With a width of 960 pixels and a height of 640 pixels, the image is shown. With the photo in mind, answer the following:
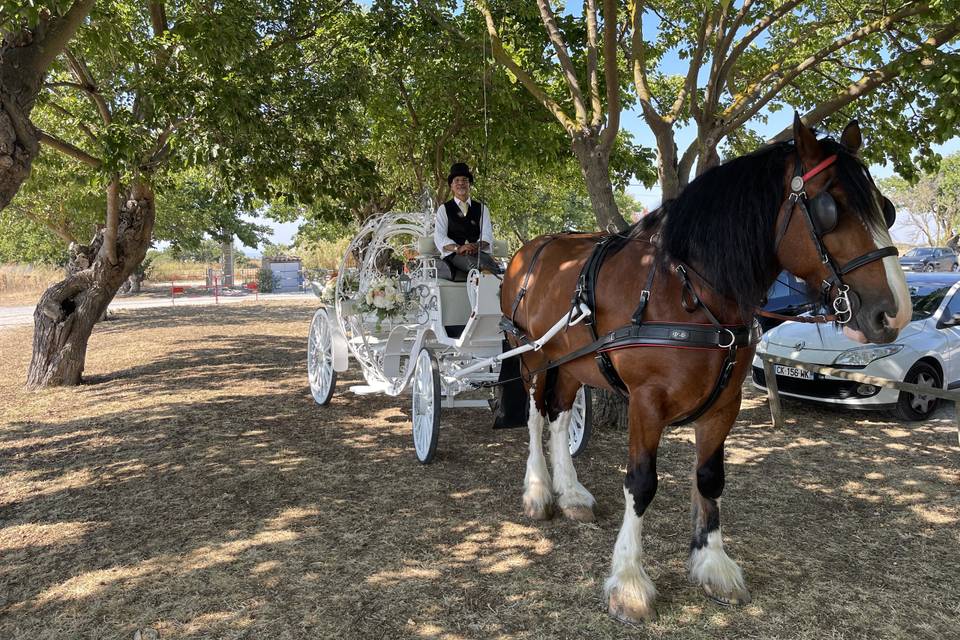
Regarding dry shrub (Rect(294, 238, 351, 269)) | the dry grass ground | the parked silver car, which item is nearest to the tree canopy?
the parked silver car

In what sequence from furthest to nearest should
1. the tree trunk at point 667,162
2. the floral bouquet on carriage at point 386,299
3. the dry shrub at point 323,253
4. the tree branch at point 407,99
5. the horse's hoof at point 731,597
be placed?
the dry shrub at point 323,253 → the tree branch at point 407,99 → the tree trunk at point 667,162 → the floral bouquet on carriage at point 386,299 → the horse's hoof at point 731,597

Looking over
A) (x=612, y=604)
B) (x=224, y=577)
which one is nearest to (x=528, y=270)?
(x=612, y=604)

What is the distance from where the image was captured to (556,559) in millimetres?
3623

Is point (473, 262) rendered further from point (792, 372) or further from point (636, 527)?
point (792, 372)

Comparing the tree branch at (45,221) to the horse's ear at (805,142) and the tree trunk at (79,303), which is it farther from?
the horse's ear at (805,142)

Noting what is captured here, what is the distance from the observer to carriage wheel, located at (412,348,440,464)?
5.07 metres

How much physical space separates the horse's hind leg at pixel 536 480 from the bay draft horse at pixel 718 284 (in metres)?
0.88

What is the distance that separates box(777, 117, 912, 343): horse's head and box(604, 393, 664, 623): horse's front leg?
971 mm

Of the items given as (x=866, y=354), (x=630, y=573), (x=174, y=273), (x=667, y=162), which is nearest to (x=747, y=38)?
(x=667, y=162)

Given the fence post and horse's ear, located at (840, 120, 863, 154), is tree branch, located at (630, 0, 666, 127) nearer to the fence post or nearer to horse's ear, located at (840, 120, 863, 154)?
the fence post

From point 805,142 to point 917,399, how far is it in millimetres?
5713

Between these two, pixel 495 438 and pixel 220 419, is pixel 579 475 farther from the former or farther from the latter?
pixel 220 419

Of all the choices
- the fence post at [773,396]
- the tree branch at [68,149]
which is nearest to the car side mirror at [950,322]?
the fence post at [773,396]

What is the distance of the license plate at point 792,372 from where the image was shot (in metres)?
6.80
